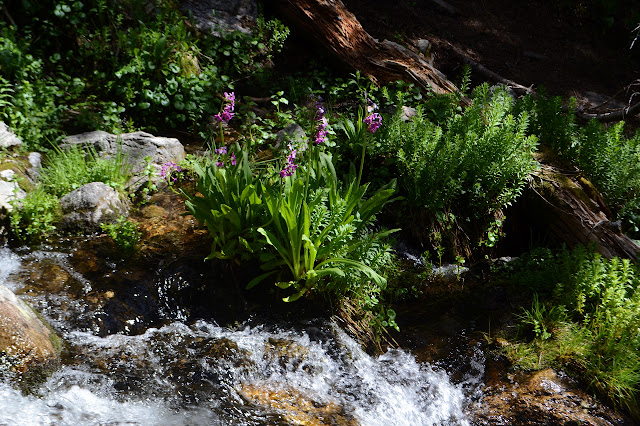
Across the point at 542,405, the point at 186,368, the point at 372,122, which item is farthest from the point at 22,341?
the point at 542,405

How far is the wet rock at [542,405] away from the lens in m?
3.67

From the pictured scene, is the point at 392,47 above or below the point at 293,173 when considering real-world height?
above

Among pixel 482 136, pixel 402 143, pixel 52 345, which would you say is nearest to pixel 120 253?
A: pixel 52 345

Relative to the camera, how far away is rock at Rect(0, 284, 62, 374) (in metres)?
3.28

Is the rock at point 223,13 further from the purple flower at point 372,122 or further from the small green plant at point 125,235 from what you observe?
the purple flower at point 372,122

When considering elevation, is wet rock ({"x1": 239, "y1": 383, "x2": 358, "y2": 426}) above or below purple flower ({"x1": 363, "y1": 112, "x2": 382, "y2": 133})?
below

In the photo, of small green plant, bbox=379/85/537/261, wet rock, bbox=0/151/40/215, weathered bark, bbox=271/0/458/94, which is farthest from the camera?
weathered bark, bbox=271/0/458/94

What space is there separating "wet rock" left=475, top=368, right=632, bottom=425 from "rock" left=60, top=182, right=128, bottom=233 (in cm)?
361

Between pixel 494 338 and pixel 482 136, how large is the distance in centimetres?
212

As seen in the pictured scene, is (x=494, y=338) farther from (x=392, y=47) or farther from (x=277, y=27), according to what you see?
(x=277, y=27)

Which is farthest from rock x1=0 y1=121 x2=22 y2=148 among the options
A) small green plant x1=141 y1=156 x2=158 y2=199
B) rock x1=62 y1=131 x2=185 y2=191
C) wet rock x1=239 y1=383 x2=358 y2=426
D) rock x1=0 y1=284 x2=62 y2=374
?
wet rock x1=239 y1=383 x2=358 y2=426

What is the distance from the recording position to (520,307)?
14.7 ft

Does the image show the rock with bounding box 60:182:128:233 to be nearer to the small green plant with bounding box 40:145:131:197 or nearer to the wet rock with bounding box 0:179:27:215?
the small green plant with bounding box 40:145:131:197

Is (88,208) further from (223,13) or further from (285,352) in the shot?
(223,13)
